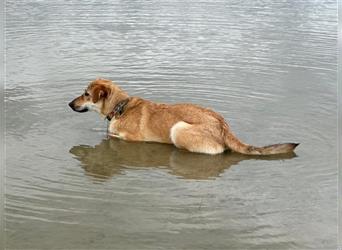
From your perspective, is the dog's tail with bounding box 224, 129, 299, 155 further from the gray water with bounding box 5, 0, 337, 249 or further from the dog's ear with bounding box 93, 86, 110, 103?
the dog's ear with bounding box 93, 86, 110, 103

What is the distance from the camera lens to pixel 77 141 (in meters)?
8.51

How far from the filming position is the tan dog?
8.05 meters

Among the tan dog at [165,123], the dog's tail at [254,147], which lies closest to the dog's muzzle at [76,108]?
the tan dog at [165,123]

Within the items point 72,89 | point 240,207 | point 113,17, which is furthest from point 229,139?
point 113,17

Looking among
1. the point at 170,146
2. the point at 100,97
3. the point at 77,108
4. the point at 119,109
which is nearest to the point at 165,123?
the point at 170,146

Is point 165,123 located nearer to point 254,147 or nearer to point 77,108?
point 254,147

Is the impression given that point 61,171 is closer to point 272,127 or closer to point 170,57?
point 272,127

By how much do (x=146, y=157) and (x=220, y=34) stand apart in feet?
25.2

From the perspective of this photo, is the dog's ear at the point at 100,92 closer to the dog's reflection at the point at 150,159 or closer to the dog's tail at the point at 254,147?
the dog's reflection at the point at 150,159

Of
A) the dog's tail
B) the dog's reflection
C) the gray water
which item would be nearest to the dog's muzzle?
the gray water

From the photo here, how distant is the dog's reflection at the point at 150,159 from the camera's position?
7590mm

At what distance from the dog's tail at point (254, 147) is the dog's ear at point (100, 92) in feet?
6.21

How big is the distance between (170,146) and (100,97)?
1.30 m

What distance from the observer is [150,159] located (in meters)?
7.96
